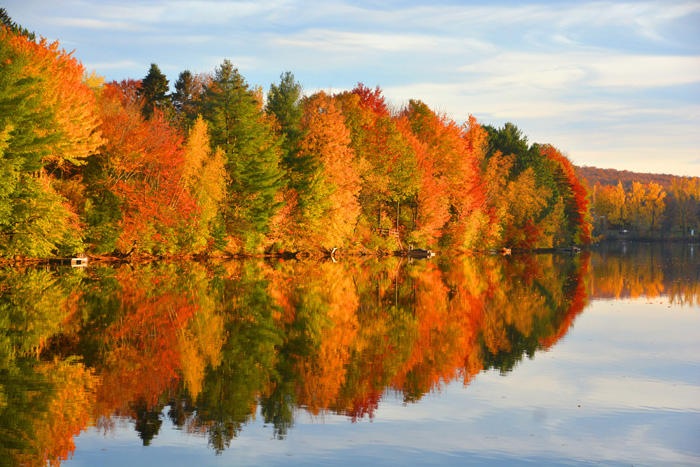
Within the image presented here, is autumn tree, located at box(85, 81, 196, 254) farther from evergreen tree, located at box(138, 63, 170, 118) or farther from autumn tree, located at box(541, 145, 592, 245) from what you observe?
autumn tree, located at box(541, 145, 592, 245)

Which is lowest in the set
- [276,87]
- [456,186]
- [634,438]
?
[634,438]

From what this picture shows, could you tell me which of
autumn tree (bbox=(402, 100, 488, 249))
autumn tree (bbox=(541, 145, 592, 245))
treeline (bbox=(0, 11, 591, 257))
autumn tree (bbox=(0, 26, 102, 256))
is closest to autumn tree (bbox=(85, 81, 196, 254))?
treeline (bbox=(0, 11, 591, 257))

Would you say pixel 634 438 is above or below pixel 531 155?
below

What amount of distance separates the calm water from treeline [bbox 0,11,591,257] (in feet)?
34.4

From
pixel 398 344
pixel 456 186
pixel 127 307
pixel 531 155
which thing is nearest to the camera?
pixel 398 344

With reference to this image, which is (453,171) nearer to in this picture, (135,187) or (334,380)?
(135,187)

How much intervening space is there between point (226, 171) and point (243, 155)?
5.77 feet

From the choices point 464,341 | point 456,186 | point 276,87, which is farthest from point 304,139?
point 464,341

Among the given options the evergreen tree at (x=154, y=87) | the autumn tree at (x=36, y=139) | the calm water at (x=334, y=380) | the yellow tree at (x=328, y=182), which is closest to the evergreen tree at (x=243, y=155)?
the yellow tree at (x=328, y=182)

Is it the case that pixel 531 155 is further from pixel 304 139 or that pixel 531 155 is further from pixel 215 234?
→ pixel 215 234

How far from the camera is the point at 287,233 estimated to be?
5794cm

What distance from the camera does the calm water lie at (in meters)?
9.70

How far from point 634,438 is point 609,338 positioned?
10233 millimetres

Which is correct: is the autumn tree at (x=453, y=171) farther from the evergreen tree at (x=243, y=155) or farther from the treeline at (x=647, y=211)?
the treeline at (x=647, y=211)
